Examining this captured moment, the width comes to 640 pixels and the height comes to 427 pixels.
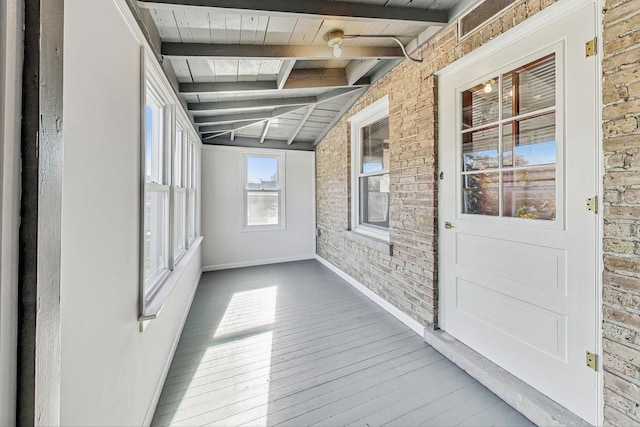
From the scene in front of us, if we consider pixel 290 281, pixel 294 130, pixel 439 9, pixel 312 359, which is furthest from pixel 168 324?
pixel 294 130

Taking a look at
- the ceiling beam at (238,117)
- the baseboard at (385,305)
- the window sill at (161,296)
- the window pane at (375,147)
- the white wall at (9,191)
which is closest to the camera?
the white wall at (9,191)

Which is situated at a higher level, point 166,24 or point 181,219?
point 166,24

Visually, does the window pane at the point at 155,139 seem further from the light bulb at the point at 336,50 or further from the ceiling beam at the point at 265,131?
the ceiling beam at the point at 265,131

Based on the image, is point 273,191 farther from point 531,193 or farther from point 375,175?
point 531,193

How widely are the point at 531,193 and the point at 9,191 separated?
2.28 meters

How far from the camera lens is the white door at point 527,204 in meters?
1.47

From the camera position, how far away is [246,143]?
5188 millimetres

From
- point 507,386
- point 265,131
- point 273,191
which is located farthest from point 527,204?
point 273,191

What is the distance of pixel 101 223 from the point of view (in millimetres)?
1062

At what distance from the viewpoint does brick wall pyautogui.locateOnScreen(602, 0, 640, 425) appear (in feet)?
4.09

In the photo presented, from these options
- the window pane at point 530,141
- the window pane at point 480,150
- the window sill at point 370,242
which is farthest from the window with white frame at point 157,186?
the window pane at point 530,141

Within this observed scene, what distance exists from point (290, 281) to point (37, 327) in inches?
155

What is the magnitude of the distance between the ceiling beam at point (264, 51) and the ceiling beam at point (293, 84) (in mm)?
537

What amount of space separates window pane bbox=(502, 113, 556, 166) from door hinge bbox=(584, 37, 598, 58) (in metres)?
0.32
